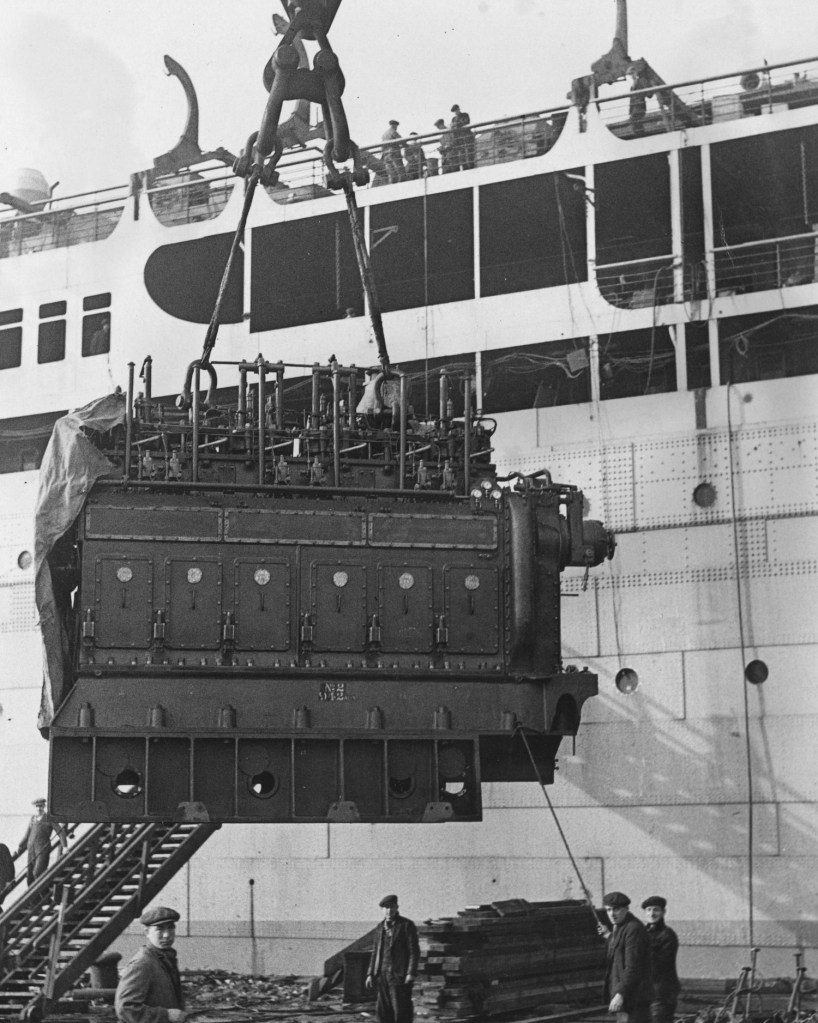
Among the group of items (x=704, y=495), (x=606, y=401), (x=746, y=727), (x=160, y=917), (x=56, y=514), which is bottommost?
(x=160, y=917)

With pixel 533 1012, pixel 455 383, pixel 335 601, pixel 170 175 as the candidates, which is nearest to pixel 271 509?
pixel 335 601

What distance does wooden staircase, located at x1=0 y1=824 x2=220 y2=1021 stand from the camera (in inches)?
579

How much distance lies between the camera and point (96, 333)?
2233 centimetres

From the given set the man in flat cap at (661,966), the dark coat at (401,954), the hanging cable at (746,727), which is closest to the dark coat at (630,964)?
the man in flat cap at (661,966)

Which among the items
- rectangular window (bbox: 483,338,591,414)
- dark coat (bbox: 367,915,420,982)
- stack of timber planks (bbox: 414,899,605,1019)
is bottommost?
stack of timber planks (bbox: 414,899,605,1019)

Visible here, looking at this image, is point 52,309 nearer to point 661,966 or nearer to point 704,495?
point 704,495

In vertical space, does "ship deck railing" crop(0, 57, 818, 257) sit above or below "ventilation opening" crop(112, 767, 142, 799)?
above

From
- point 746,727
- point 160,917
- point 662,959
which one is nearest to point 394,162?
point 746,727

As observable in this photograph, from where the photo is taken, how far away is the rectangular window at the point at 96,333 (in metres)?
22.2

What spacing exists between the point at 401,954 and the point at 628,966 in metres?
3.21

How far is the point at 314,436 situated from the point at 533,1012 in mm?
6478

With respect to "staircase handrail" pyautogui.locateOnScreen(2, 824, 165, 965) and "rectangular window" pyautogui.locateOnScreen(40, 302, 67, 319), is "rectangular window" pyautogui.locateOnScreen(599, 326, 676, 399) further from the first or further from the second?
"rectangular window" pyautogui.locateOnScreen(40, 302, 67, 319)

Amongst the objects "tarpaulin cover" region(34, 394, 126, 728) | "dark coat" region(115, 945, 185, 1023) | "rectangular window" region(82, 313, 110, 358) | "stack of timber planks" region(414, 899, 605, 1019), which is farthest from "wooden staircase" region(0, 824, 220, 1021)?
"rectangular window" region(82, 313, 110, 358)

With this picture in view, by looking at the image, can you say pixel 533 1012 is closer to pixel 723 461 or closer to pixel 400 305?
pixel 723 461
